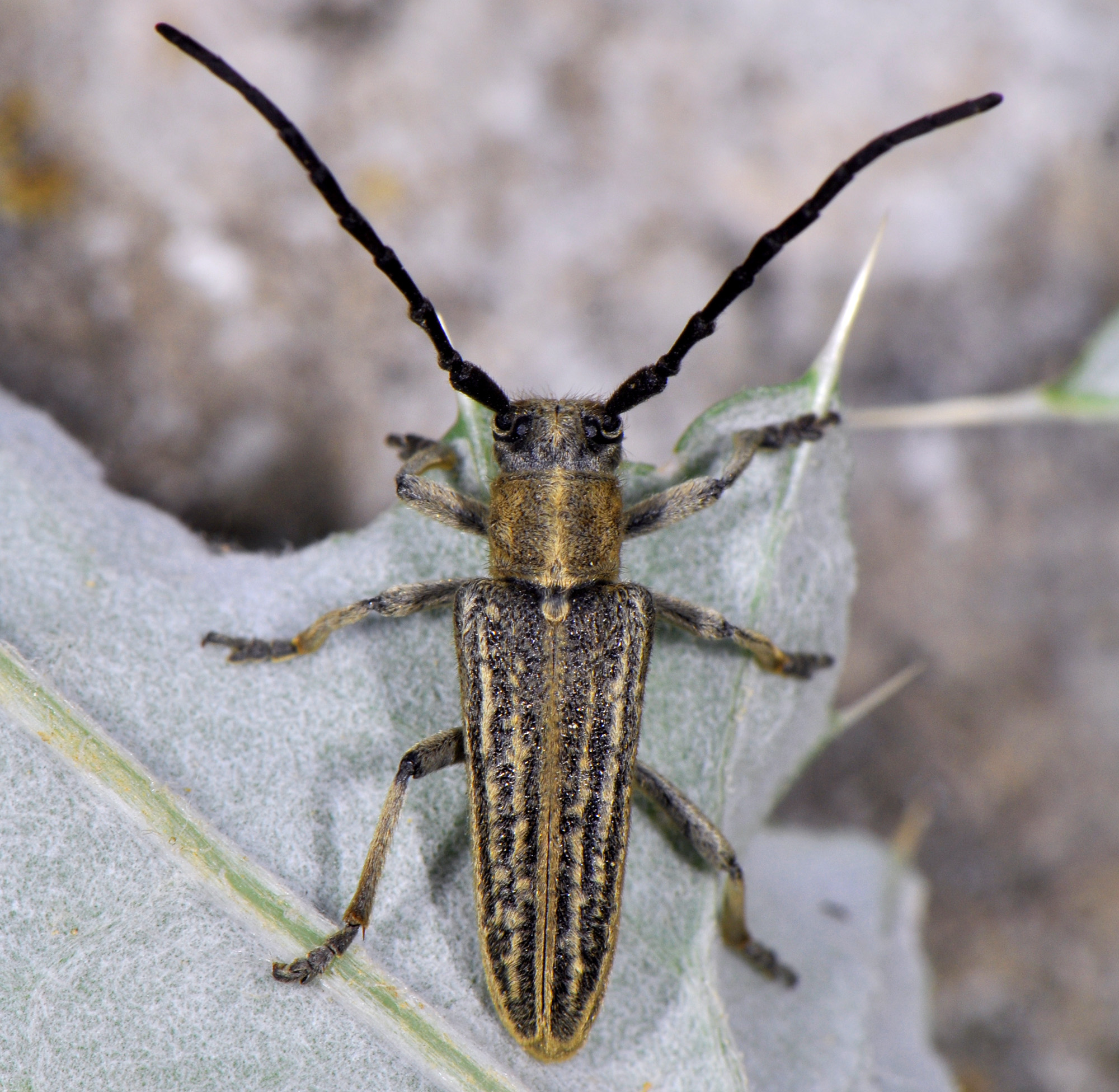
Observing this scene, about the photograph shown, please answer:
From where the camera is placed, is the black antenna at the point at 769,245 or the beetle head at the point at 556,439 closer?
the black antenna at the point at 769,245

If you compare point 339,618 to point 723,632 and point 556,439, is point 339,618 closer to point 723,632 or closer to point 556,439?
point 556,439

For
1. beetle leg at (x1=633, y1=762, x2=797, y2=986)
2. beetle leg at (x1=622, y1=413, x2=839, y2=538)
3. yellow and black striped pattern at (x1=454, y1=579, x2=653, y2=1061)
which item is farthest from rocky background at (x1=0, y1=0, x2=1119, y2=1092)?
beetle leg at (x1=633, y1=762, x2=797, y2=986)

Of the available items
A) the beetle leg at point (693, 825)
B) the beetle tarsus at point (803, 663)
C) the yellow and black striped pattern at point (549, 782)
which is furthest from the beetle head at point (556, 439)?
the beetle leg at point (693, 825)

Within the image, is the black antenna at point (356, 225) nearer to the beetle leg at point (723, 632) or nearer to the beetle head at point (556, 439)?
the beetle head at point (556, 439)

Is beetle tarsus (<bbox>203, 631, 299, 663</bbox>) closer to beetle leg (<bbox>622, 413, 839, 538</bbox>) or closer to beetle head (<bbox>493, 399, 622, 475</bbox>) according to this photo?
beetle head (<bbox>493, 399, 622, 475</bbox>)

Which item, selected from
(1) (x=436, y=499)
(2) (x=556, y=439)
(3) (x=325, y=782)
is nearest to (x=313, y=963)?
(3) (x=325, y=782)

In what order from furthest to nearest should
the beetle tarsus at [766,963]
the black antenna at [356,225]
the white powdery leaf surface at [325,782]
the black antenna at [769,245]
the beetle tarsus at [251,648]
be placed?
the beetle tarsus at [766,963] → the beetle tarsus at [251,648] → the white powdery leaf surface at [325,782] → the black antenna at [769,245] → the black antenna at [356,225]

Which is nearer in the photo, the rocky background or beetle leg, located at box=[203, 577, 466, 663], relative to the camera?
beetle leg, located at box=[203, 577, 466, 663]

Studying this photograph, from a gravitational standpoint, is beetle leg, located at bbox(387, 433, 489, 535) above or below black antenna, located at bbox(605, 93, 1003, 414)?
below
